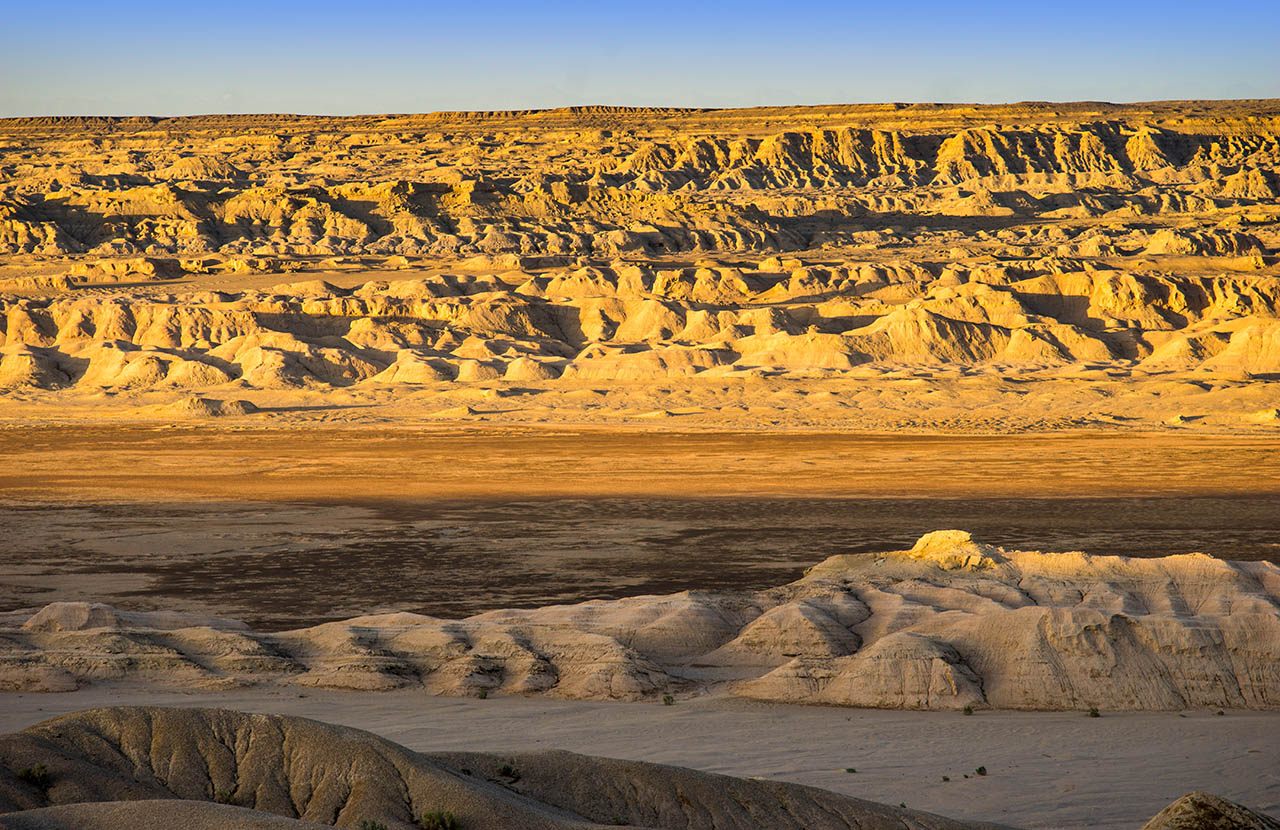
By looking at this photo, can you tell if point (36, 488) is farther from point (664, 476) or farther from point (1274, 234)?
point (1274, 234)

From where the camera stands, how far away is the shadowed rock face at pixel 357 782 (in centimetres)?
761

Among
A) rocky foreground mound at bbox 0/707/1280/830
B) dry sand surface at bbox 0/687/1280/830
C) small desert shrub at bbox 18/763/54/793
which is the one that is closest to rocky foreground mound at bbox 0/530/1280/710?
dry sand surface at bbox 0/687/1280/830

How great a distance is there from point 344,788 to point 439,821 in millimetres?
735

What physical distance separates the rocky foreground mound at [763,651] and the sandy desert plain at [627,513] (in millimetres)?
50

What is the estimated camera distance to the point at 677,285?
5672cm

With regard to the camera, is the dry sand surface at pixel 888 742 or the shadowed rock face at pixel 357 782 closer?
the shadowed rock face at pixel 357 782

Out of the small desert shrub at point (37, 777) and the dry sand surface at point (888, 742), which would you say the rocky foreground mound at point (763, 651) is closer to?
the dry sand surface at point (888, 742)

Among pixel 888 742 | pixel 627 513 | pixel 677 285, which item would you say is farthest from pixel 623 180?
pixel 888 742

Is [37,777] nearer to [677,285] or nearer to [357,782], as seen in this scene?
[357,782]

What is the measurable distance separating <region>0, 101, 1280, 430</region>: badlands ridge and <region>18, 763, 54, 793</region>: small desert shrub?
3262 cm

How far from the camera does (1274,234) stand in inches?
2849

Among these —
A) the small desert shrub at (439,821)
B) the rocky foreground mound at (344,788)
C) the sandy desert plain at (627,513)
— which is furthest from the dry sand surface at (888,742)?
the small desert shrub at (439,821)

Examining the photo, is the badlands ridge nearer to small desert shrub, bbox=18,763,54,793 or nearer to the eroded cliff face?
the eroded cliff face

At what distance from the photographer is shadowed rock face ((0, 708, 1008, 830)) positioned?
7.61m
